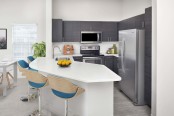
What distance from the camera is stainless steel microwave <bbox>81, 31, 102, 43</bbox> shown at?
6526 millimetres

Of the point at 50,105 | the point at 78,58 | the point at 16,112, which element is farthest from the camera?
the point at 78,58

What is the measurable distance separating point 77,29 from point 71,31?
0.78ft

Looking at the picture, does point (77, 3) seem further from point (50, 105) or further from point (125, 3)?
point (50, 105)

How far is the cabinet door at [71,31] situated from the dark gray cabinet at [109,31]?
100 centimetres

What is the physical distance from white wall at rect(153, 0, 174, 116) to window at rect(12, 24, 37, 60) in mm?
5067

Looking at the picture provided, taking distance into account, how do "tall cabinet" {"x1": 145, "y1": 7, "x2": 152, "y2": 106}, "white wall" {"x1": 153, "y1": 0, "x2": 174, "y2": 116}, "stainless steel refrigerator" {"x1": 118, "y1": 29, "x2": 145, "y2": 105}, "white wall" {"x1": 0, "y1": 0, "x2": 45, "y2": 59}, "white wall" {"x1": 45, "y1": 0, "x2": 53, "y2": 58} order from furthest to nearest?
"white wall" {"x1": 0, "y1": 0, "x2": 45, "y2": 59}, "white wall" {"x1": 45, "y1": 0, "x2": 53, "y2": 58}, "stainless steel refrigerator" {"x1": 118, "y1": 29, "x2": 145, "y2": 105}, "tall cabinet" {"x1": 145, "y1": 7, "x2": 152, "y2": 106}, "white wall" {"x1": 153, "y1": 0, "x2": 174, "y2": 116}

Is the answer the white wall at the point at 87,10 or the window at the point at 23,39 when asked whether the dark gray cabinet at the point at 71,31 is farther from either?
the window at the point at 23,39

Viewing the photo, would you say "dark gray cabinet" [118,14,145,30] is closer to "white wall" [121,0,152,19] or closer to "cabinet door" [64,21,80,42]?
"white wall" [121,0,152,19]

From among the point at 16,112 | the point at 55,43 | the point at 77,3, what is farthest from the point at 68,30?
the point at 16,112

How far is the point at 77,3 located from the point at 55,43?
1.81 metres

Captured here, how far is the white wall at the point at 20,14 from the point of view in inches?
261

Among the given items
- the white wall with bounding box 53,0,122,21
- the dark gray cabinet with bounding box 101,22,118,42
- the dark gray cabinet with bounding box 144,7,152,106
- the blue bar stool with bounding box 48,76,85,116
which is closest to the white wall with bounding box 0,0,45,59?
the white wall with bounding box 53,0,122,21

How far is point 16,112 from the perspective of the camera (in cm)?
370

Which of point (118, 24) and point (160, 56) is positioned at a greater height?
point (118, 24)
